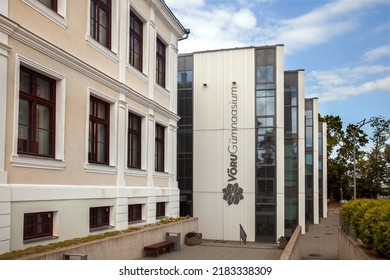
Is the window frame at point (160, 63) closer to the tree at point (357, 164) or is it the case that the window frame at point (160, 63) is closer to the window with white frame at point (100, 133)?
the window with white frame at point (100, 133)

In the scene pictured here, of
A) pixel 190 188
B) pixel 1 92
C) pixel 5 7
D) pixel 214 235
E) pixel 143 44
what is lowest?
pixel 214 235

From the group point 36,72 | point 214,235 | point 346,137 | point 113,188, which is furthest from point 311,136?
point 36,72

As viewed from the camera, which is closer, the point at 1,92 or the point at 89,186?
the point at 1,92

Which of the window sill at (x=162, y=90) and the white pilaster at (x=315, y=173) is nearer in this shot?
the window sill at (x=162, y=90)

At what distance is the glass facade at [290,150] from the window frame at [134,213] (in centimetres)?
1459

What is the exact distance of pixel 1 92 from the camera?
35.7ft

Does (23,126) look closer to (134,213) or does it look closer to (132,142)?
(132,142)

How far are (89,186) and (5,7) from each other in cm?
624

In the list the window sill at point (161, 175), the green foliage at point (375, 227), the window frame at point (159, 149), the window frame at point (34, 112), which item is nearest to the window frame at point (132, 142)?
the window sill at point (161, 175)

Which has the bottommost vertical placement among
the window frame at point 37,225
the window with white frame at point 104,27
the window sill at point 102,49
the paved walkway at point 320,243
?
the paved walkway at point 320,243

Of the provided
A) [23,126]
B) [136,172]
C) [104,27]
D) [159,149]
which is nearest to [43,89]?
[23,126]

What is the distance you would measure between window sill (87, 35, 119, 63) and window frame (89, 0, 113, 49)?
0.87 feet

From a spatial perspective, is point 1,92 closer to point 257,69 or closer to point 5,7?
point 5,7

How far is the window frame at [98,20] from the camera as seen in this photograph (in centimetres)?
Result: 1575
